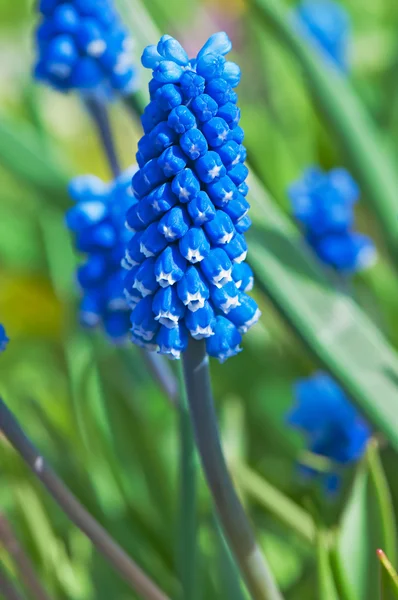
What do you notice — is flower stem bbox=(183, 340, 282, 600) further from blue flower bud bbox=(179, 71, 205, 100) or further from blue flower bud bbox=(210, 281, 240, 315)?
blue flower bud bbox=(179, 71, 205, 100)

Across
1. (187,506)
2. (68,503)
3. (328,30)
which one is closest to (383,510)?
(187,506)

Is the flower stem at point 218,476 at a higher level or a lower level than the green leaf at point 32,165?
lower

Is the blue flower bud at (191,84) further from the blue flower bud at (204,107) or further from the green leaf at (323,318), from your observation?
the green leaf at (323,318)

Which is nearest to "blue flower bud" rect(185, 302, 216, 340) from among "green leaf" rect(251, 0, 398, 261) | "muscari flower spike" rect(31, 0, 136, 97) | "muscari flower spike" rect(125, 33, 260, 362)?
"muscari flower spike" rect(125, 33, 260, 362)

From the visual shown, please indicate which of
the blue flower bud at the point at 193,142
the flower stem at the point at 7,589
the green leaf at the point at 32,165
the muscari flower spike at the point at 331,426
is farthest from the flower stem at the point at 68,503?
the green leaf at the point at 32,165

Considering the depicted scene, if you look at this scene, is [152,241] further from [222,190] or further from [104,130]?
[104,130]
